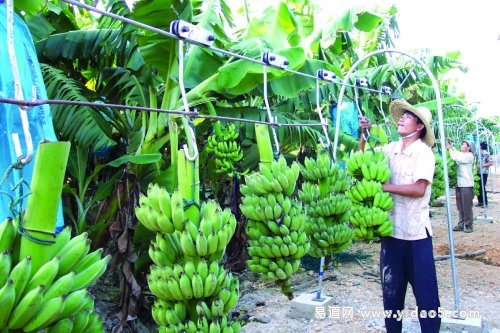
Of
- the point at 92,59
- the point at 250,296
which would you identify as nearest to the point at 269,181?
the point at 92,59

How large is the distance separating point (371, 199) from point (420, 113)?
27.2 inches

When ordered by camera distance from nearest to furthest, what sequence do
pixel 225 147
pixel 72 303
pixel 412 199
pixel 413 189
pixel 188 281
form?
pixel 72 303
pixel 188 281
pixel 413 189
pixel 412 199
pixel 225 147

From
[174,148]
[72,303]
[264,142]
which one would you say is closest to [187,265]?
[72,303]

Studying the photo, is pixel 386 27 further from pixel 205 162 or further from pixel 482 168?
pixel 482 168

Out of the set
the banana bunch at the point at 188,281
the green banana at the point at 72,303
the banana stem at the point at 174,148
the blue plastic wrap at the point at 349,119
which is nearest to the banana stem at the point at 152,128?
the banana stem at the point at 174,148

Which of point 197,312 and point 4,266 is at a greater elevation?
point 4,266

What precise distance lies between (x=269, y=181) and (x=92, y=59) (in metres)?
2.47

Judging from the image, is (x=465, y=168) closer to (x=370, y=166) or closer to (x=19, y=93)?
(x=370, y=166)

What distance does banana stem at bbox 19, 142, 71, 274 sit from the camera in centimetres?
102

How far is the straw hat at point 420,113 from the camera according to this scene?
3.00m

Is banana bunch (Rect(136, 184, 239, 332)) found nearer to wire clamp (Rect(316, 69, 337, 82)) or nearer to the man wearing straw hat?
the man wearing straw hat

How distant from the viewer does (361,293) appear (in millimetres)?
4793

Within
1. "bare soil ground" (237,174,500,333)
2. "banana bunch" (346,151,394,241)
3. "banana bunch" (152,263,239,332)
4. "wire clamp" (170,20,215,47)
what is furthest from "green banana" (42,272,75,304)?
"bare soil ground" (237,174,500,333)

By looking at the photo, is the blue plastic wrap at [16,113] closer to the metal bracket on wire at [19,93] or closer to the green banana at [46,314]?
the metal bracket on wire at [19,93]
